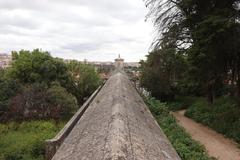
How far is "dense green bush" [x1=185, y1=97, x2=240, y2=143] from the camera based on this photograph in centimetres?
2233

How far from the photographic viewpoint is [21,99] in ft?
110

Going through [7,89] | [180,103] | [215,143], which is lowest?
[180,103]

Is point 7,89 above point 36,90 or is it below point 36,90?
below

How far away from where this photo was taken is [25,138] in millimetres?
24531

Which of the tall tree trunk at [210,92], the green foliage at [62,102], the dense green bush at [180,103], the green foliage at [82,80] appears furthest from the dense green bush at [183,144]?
the green foliage at [82,80]

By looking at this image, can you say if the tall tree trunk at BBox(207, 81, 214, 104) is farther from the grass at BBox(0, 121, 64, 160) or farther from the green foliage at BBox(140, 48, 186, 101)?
the grass at BBox(0, 121, 64, 160)

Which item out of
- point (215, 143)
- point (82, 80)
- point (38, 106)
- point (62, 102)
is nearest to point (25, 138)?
point (38, 106)

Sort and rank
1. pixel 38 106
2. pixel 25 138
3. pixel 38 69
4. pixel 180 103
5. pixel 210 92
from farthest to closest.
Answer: pixel 38 69
pixel 180 103
pixel 38 106
pixel 210 92
pixel 25 138

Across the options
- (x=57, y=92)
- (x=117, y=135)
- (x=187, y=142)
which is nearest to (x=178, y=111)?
(x=57, y=92)

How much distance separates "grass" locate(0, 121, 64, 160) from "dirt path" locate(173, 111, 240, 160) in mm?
7875

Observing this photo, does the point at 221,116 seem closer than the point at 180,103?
Yes

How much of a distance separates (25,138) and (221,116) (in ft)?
39.7

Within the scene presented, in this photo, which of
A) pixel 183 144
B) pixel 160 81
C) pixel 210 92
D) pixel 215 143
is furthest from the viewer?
pixel 160 81

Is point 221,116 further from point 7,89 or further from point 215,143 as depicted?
point 7,89
